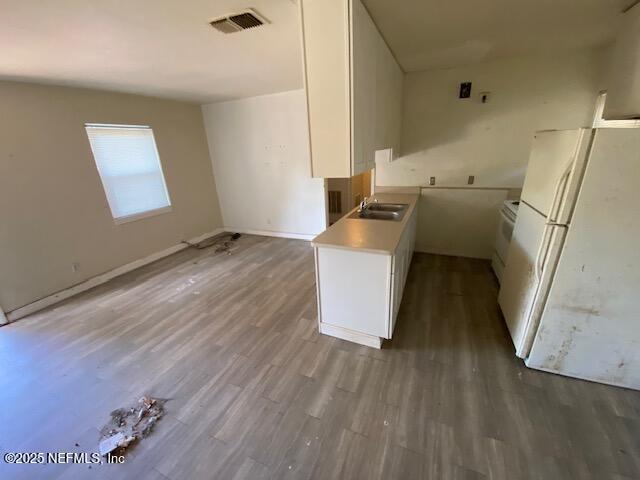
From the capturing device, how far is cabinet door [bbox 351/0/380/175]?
5.22 ft

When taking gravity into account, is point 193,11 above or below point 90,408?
above

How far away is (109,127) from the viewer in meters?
3.53

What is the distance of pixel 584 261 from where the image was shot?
1579mm

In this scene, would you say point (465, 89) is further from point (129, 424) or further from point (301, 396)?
point (129, 424)

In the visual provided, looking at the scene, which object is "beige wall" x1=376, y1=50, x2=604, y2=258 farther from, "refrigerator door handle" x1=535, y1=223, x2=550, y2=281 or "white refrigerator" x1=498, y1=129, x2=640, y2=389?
"refrigerator door handle" x1=535, y1=223, x2=550, y2=281

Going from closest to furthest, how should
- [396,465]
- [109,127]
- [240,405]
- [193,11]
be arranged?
1. [396,465]
2. [193,11]
3. [240,405]
4. [109,127]

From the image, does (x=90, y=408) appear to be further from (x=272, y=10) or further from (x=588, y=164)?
(x=588, y=164)

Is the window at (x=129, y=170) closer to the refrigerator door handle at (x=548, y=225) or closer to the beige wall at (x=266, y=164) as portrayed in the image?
the beige wall at (x=266, y=164)

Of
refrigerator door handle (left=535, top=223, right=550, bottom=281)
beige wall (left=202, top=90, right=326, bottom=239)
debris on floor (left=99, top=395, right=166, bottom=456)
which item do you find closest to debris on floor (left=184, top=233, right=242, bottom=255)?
beige wall (left=202, top=90, right=326, bottom=239)

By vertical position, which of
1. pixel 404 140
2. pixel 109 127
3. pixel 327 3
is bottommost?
pixel 404 140

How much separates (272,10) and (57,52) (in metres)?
1.81

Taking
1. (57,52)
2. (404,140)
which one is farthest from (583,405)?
(57,52)

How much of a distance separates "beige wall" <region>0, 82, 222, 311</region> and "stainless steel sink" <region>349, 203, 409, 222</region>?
11.0ft

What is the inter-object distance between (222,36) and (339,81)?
109 centimetres
